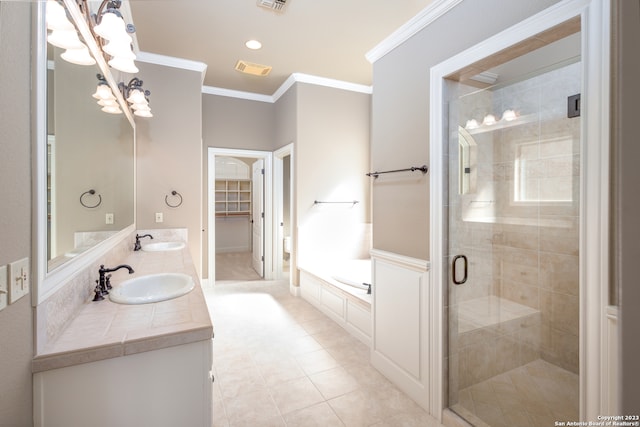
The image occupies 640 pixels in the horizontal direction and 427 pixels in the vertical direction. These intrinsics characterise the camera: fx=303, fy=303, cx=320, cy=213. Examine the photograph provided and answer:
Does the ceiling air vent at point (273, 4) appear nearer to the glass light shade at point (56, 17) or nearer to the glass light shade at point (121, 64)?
the glass light shade at point (121, 64)

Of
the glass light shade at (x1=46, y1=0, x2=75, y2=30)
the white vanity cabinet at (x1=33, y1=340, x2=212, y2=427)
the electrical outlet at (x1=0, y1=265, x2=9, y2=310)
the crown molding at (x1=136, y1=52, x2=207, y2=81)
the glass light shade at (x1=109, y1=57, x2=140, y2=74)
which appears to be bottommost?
the white vanity cabinet at (x1=33, y1=340, x2=212, y2=427)

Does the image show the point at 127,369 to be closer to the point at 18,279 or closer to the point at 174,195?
the point at 18,279

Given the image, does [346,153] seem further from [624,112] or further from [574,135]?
[624,112]

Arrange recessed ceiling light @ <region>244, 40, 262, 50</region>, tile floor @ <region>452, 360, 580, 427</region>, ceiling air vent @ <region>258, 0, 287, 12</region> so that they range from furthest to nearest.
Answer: recessed ceiling light @ <region>244, 40, 262, 50</region>, ceiling air vent @ <region>258, 0, 287, 12</region>, tile floor @ <region>452, 360, 580, 427</region>

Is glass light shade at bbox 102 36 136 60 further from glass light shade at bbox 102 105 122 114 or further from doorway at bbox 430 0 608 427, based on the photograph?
doorway at bbox 430 0 608 427

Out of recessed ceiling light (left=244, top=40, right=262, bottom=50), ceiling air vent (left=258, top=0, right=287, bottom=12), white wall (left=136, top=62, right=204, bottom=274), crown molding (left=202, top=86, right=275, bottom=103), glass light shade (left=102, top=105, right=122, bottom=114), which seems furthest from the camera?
crown molding (left=202, top=86, right=275, bottom=103)

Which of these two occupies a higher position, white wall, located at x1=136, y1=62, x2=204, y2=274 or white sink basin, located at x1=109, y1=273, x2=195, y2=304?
white wall, located at x1=136, y1=62, x2=204, y2=274

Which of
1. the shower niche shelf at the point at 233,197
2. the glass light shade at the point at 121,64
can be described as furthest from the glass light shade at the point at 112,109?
the shower niche shelf at the point at 233,197

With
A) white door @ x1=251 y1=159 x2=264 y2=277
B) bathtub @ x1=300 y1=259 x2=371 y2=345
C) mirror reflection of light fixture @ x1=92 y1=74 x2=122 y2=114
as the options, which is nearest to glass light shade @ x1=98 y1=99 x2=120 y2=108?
mirror reflection of light fixture @ x1=92 y1=74 x2=122 y2=114

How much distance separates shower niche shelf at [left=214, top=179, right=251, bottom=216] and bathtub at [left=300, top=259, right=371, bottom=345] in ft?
13.3

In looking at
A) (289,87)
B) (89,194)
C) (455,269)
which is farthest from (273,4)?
(455,269)

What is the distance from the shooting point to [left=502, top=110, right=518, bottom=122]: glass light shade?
7.58 ft

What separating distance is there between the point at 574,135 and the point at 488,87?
73 centimetres

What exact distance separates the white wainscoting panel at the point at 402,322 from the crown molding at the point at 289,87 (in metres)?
2.85
